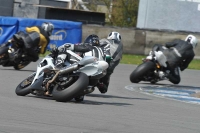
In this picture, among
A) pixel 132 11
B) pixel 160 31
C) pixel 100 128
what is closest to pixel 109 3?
pixel 132 11

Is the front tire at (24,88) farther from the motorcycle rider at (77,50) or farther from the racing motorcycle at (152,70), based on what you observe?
the racing motorcycle at (152,70)

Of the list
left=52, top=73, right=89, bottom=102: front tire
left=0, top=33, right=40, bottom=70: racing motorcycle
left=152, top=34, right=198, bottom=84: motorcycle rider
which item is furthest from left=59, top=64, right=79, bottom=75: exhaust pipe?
left=0, top=33, right=40, bottom=70: racing motorcycle

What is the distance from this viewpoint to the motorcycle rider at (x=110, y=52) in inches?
500

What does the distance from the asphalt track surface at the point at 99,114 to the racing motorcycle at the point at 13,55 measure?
3.92m

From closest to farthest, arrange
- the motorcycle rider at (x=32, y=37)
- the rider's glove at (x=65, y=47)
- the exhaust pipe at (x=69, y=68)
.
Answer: the exhaust pipe at (x=69, y=68)
the rider's glove at (x=65, y=47)
the motorcycle rider at (x=32, y=37)

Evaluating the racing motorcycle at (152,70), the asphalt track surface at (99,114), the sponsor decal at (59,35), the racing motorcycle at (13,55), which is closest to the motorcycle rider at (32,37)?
the racing motorcycle at (13,55)

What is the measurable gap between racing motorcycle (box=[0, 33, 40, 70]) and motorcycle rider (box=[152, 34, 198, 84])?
11.4 feet

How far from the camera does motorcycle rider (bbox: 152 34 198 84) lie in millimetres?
18062

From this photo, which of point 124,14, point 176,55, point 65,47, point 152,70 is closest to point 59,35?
point 176,55

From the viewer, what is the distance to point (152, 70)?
17.8 metres

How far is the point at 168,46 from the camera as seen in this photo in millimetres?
18328

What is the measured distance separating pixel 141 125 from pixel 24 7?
33.0 meters

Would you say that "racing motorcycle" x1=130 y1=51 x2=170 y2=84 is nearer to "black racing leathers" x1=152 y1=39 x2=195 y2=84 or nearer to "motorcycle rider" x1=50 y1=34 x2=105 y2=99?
"black racing leathers" x1=152 y1=39 x2=195 y2=84

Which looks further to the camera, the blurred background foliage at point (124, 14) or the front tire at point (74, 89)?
the blurred background foliage at point (124, 14)
